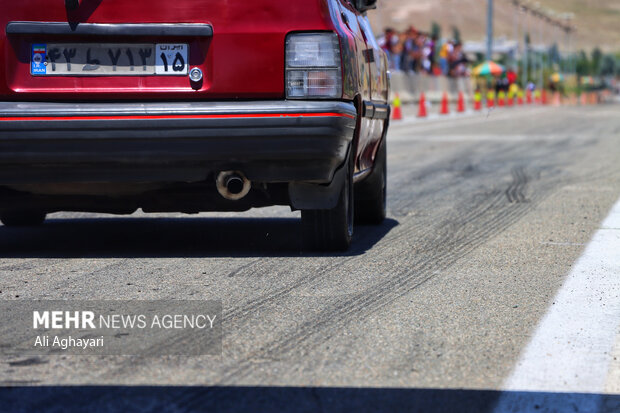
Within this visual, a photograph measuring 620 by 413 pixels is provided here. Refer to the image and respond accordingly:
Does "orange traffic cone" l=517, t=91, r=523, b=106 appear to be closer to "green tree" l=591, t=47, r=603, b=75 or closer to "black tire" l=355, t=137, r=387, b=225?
"black tire" l=355, t=137, r=387, b=225

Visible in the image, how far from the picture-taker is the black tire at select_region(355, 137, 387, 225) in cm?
760

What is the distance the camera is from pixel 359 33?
6.62m

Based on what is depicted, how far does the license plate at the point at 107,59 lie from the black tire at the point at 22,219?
2.13 meters

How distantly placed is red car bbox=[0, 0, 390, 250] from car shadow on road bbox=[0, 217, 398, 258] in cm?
72

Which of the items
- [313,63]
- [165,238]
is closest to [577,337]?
[313,63]

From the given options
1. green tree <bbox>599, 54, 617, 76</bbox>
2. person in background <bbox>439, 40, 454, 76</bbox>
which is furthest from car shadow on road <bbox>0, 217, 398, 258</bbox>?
green tree <bbox>599, 54, 617, 76</bbox>

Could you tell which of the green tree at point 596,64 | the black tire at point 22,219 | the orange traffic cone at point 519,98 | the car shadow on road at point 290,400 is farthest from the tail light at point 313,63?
the green tree at point 596,64

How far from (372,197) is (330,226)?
1.41m

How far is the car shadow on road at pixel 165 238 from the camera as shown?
642 cm

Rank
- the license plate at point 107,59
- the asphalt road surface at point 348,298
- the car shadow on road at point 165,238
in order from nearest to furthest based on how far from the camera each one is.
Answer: the asphalt road surface at point 348,298 < the license plate at point 107,59 < the car shadow on road at point 165,238

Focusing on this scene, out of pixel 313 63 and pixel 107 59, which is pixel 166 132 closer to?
pixel 107 59

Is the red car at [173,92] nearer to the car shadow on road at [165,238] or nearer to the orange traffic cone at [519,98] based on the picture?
the car shadow on road at [165,238]

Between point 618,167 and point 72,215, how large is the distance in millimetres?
6793

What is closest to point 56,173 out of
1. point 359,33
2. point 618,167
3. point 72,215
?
point 359,33
